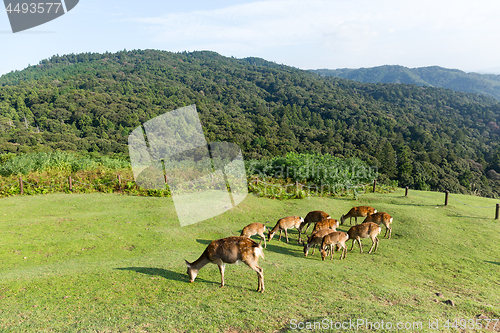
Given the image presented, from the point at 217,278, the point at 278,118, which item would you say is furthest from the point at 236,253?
the point at 278,118

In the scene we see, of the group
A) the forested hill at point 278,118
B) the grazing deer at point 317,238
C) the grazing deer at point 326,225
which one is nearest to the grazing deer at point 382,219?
the grazing deer at point 326,225

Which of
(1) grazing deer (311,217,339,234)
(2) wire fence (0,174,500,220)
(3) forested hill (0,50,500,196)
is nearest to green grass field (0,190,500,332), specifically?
(1) grazing deer (311,217,339,234)

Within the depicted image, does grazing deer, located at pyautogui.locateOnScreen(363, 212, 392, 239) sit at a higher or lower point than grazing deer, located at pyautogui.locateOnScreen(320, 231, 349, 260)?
lower

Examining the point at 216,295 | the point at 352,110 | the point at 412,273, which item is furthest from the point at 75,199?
the point at 352,110

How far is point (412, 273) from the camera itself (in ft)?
26.9

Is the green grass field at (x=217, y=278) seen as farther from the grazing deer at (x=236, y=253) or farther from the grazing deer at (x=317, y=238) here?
the grazing deer at (x=236, y=253)

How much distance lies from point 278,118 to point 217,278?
101 m

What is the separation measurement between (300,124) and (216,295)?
329 feet

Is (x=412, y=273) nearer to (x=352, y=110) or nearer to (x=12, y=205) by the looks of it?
(x=12, y=205)

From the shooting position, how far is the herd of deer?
247 inches

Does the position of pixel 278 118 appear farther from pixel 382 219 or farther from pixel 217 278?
pixel 217 278

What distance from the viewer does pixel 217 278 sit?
23.0 feet

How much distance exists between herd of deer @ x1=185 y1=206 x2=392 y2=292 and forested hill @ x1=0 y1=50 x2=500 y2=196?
38.2m

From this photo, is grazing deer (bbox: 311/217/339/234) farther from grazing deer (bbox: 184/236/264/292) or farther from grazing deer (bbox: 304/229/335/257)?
grazing deer (bbox: 184/236/264/292)
